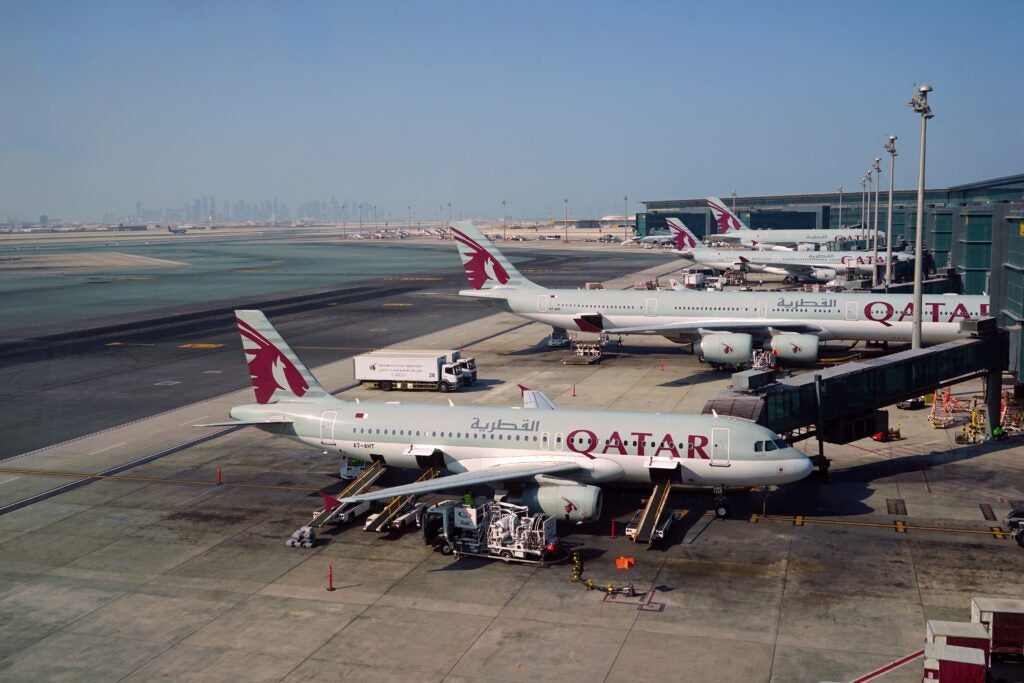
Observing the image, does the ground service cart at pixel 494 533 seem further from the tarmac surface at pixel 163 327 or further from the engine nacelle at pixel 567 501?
the tarmac surface at pixel 163 327

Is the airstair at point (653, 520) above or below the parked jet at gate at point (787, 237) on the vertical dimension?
below

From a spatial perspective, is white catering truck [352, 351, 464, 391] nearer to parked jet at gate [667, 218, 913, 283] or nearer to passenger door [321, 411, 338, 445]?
passenger door [321, 411, 338, 445]

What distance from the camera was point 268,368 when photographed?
135ft

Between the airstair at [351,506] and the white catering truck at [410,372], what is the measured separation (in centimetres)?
2229

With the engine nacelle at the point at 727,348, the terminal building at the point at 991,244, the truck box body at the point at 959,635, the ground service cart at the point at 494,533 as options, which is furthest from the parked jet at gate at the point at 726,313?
the truck box body at the point at 959,635

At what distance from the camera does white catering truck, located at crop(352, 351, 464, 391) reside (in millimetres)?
62906

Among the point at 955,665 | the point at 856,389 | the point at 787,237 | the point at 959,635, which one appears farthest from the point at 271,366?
the point at 787,237

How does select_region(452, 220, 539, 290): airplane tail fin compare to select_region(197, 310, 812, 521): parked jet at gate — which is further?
select_region(452, 220, 539, 290): airplane tail fin

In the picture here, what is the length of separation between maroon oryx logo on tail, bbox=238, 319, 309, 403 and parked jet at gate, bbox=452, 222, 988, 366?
33.4m

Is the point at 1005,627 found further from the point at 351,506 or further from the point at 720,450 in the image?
the point at 351,506

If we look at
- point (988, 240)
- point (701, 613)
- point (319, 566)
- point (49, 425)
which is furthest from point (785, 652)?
point (988, 240)

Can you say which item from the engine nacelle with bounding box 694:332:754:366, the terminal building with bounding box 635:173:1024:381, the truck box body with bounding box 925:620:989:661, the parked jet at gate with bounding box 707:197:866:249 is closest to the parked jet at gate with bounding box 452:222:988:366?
the engine nacelle with bounding box 694:332:754:366

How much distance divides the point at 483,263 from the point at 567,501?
46.0 metres

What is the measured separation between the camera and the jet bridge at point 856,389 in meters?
39.3
